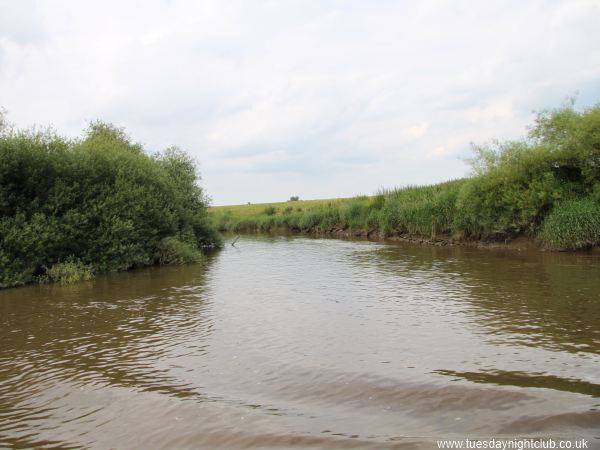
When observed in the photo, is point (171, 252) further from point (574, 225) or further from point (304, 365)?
point (574, 225)

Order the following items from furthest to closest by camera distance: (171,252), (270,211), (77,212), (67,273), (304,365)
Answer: (270,211)
(171,252)
(77,212)
(67,273)
(304,365)

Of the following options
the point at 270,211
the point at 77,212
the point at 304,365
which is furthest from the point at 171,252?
the point at 270,211

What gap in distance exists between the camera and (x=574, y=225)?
23359 millimetres

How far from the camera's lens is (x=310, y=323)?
11.1m

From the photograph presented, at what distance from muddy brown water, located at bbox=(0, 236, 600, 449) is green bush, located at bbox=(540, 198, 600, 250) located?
8.19 m

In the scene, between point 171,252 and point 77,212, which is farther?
point 171,252

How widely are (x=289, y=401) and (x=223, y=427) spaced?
1087 millimetres

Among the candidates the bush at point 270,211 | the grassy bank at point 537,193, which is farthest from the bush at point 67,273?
the bush at point 270,211

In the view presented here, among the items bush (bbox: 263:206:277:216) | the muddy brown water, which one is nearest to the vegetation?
the muddy brown water

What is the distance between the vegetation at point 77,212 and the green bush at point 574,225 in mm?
18097

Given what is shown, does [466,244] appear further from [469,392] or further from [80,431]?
[80,431]

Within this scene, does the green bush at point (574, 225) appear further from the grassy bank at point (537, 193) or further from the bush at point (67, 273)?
the bush at point (67, 273)

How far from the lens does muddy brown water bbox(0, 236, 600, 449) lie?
19.0 feet

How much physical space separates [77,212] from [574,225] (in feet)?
74.6
